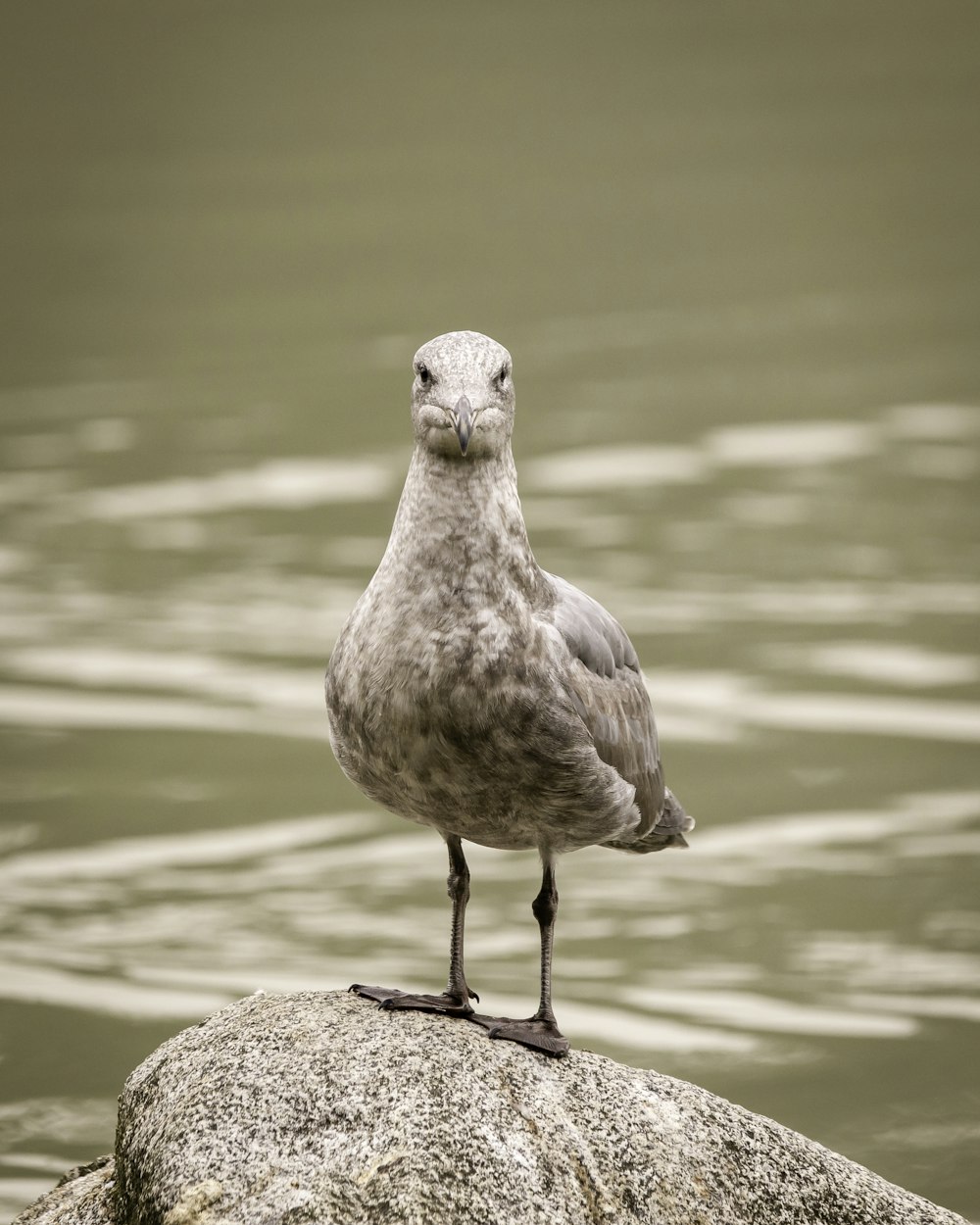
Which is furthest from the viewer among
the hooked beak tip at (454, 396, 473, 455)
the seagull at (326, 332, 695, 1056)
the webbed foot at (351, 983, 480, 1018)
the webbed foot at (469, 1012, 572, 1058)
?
the webbed foot at (351, 983, 480, 1018)

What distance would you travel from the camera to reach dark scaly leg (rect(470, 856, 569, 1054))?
22.2 ft

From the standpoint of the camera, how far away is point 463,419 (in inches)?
236

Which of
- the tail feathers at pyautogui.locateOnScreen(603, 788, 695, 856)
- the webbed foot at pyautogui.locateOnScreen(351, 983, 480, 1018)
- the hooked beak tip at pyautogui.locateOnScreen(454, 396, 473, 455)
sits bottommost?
the webbed foot at pyautogui.locateOnScreen(351, 983, 480, 1018)

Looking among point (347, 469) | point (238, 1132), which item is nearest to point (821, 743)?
point (347, 469)

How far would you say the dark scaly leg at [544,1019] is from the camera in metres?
6.77

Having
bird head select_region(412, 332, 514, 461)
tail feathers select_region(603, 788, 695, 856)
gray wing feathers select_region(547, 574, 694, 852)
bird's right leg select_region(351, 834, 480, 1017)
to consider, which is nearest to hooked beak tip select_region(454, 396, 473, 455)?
bird head select_region(412, 332, 514, 461)

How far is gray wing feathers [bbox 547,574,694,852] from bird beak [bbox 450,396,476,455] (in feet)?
2.87

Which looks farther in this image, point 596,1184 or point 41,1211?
point 41,1211

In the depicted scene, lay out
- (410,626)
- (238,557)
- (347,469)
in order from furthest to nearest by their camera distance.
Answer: (347,469), (238,557), (410,626)

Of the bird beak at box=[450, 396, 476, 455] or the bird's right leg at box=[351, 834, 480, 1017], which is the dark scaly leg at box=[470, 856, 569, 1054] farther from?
the bird beak at box=[450, 396, 476, 455]

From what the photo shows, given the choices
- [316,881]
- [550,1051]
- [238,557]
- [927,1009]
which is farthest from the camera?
[238,557]

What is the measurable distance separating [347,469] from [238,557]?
313cm

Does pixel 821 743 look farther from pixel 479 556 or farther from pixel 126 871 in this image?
pixel 479 556

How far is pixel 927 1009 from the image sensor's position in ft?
40.2
